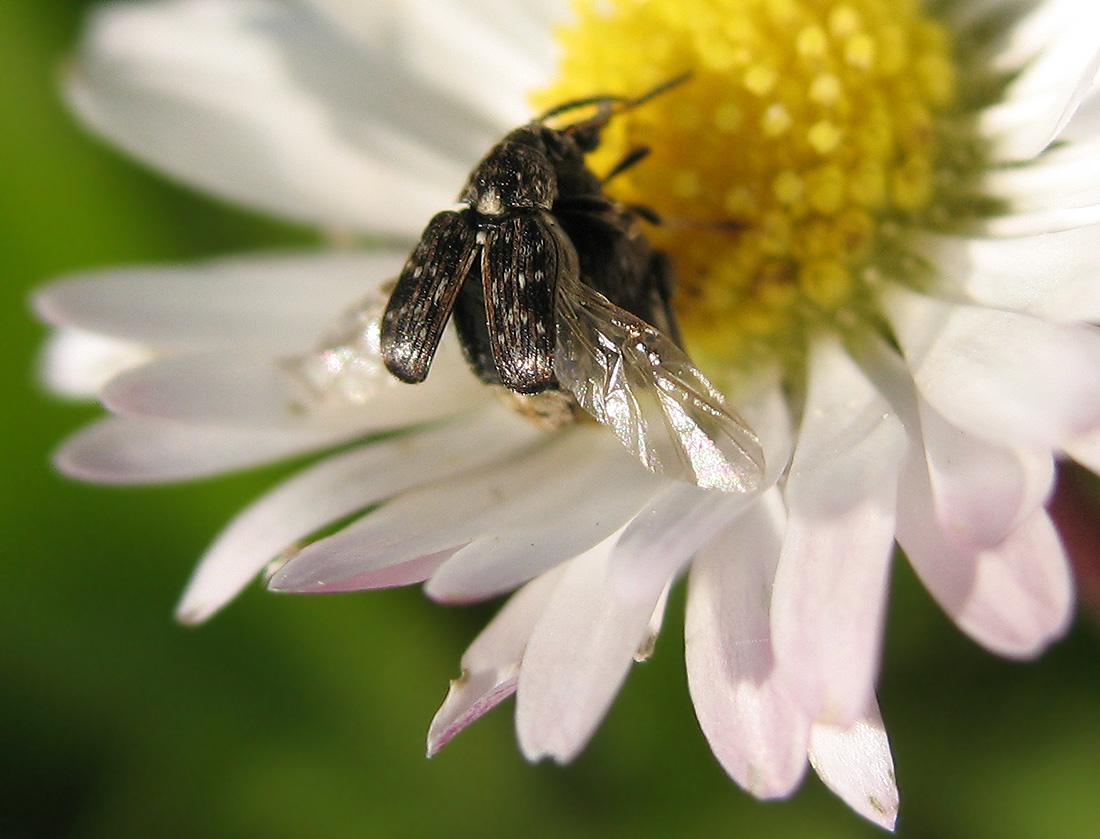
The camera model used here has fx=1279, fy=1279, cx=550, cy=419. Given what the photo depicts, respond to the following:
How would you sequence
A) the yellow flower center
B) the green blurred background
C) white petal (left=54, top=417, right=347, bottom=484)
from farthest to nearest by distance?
1. the green blurred background
2. the yellow flower center
3. white petal (left=54, top=417, right=347, bottom=484)

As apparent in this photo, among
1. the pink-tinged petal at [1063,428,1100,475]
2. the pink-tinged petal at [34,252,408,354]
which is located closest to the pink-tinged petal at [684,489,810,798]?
the pink-tinged petal at [1063,428,1100,475]

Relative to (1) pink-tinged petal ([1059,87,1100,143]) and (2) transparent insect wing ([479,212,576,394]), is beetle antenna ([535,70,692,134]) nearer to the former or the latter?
(2) transparent insect wing ([479,212,576,394])

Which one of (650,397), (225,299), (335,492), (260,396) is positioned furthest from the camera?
(225,299)

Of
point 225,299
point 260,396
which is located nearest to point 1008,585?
point 260,396

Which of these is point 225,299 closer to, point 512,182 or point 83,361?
point 83,361

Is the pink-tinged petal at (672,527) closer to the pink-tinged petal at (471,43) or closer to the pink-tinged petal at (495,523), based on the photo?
the pink-tinged petal at (495,523)

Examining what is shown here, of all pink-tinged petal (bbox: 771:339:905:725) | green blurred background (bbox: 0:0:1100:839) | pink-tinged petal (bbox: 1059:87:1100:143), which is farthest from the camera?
green blurred background (bbox: 0:0:1100:839)
